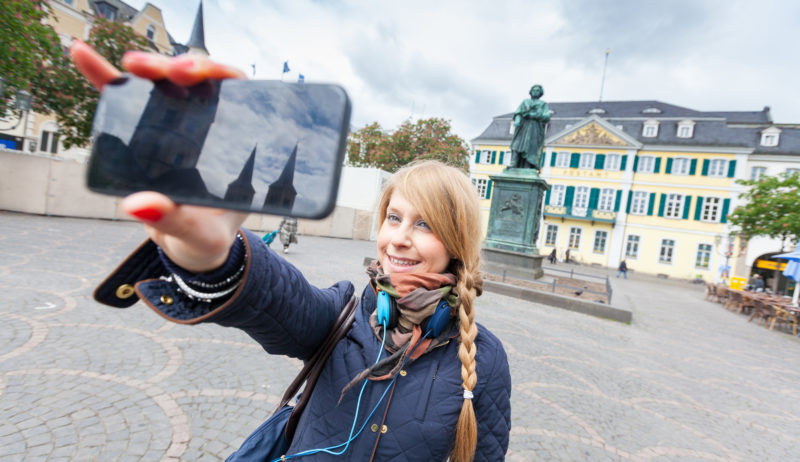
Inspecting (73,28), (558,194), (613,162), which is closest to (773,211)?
(613,162)

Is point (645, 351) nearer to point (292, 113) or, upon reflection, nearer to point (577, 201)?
point (292, 113)

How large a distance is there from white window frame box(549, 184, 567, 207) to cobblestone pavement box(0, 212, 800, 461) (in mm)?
30257

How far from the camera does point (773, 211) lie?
1681 centimetres

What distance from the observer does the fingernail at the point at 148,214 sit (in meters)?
0.54

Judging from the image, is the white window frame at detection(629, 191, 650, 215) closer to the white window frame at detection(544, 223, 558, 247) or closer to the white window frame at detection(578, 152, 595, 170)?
the white window frame at detection(578, 152, 595, 170)

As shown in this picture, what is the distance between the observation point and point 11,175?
1260 cm

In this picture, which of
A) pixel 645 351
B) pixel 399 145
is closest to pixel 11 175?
pixel 645 351

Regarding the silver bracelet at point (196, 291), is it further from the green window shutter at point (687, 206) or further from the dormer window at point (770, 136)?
the dormer window at point (770, 136)

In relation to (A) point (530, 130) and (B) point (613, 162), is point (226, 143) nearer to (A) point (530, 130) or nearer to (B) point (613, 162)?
(A) point (530, 130)

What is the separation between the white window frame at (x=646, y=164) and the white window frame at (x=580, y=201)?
4466mm

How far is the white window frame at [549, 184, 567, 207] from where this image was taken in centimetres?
3591

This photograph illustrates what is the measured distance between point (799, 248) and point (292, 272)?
17.3 meters

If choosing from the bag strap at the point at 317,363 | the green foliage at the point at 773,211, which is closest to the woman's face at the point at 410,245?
the bag strap at the point at 317,363

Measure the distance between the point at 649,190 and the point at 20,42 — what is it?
38955mm
